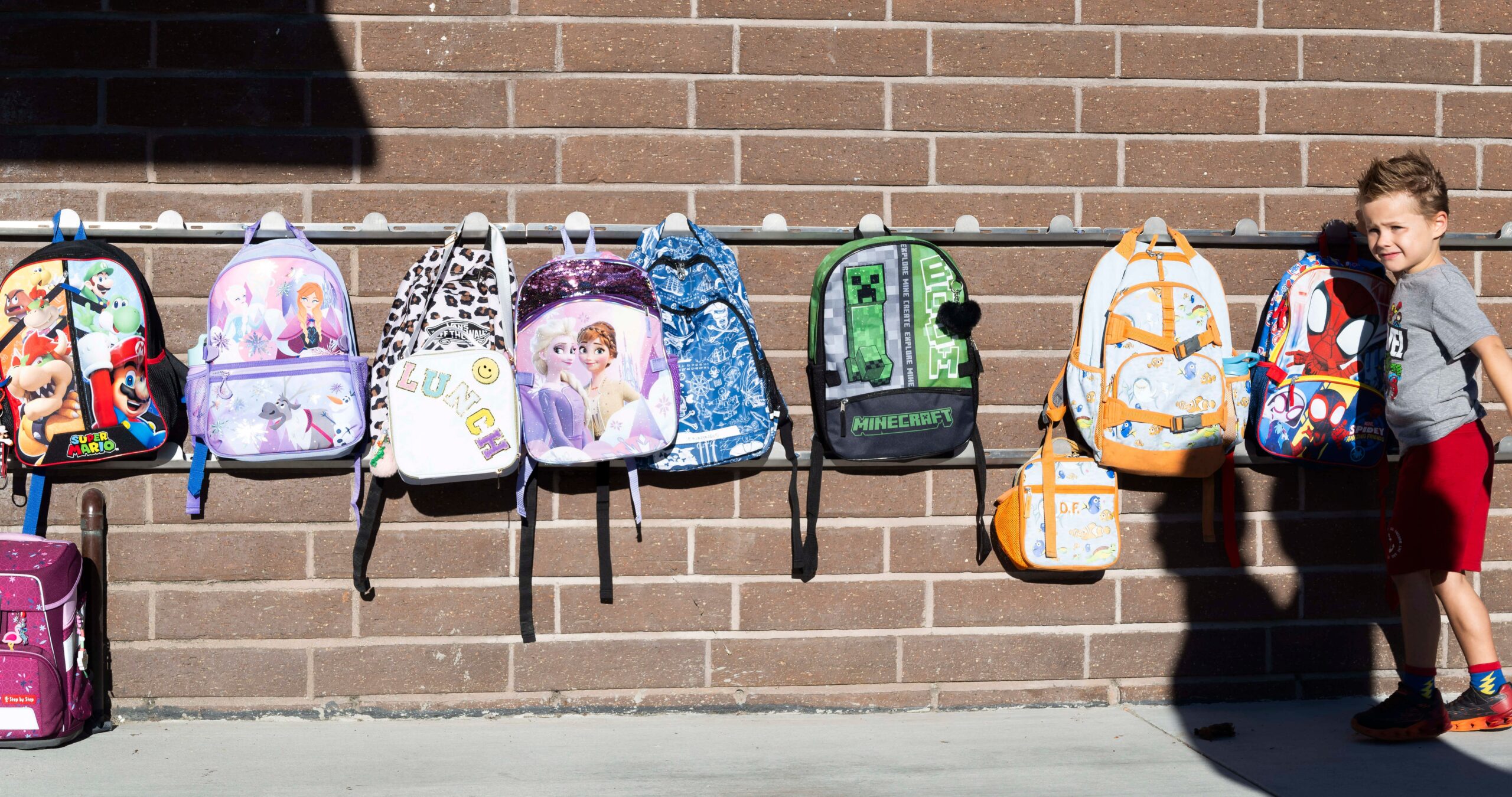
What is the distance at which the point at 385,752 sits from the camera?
2.76 meters

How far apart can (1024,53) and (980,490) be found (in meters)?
1.26

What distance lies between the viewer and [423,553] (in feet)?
9.85

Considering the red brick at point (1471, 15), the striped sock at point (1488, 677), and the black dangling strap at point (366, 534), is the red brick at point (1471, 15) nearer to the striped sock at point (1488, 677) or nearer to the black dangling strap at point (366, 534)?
the striped sock at point (1488, 677)

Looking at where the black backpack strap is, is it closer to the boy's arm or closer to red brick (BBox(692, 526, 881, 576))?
red brick (BBox(692, 526, 881, 576))

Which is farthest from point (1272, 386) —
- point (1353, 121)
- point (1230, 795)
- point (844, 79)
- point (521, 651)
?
point (521, 651)

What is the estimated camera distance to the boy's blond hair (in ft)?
9.24

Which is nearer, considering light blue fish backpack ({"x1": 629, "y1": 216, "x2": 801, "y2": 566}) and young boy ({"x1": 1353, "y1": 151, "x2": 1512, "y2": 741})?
young boy ({"x1": 1353, "y1": 151, "x2": 1512, "y2": 741})

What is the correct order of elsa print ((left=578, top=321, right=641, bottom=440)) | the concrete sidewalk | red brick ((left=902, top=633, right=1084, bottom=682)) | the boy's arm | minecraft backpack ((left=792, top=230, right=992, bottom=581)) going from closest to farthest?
the concrete sidewalk → the boy's arm → elsa print ((left=578, top=321, right=641, bottom=440)) → minecraft backpack ((left=792, top=230, right=992, bottom=581)) → red brick ((left=902, top=633, right=1084, bottom=682))

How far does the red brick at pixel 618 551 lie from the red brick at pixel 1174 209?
1.51 m

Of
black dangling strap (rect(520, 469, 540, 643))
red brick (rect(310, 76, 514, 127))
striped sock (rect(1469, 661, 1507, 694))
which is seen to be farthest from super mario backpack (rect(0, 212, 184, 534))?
striped sock (rect(1469, 661, 1507, 694))

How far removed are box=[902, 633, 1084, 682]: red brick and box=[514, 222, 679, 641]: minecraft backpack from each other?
100cm

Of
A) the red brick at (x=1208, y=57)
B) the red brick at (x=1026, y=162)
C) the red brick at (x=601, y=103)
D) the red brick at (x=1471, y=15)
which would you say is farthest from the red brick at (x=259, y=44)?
the red brick at (x=1471, y=15)

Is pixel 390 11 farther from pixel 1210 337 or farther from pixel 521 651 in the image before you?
pixel 1210 337

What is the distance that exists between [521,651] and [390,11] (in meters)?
1.81
